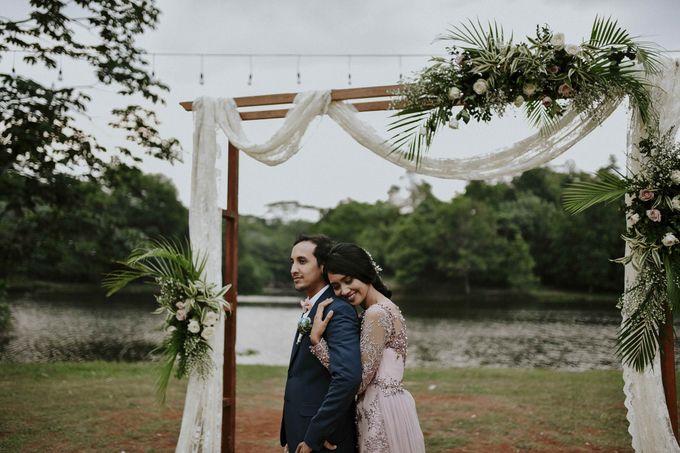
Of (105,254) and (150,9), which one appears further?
(105,254)

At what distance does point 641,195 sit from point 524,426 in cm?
389

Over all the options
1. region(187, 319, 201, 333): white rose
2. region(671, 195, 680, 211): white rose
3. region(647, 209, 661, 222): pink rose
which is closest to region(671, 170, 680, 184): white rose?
region(671, 195, 680, 211): white rose

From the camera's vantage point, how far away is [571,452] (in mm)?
6176

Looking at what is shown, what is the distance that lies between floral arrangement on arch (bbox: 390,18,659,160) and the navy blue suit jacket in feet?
7.25

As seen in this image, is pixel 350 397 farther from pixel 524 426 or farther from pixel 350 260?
pixel 524 426

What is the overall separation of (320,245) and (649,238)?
263 cm

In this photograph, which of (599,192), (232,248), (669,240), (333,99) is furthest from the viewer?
(232,248)

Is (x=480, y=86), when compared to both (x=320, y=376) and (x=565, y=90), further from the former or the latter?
(x=320, y=376)

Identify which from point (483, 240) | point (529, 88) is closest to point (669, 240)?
point (529, 88)

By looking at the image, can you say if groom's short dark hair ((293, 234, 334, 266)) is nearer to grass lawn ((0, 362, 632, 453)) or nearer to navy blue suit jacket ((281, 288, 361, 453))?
navy blue suit jacket ((281, 288, 361, 453))

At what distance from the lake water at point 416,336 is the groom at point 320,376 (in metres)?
12.9

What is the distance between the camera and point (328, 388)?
3068mm

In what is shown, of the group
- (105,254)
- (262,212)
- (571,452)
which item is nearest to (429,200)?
(262,212)

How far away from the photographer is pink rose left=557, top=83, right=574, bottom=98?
Result: 14.9 ft
